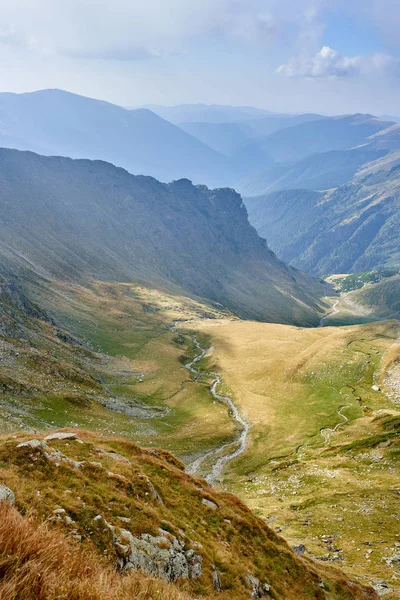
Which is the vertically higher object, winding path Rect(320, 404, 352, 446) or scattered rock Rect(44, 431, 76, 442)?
scattered rock Rect(44, 431, 76, 442)

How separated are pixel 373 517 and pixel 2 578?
58220mm

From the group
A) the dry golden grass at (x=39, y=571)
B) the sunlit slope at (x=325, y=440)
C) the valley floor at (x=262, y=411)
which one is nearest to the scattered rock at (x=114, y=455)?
the valley floor at (x=262, y=411)

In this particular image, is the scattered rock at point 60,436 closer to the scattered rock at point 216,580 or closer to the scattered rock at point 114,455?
the scattered rock at point 114,455

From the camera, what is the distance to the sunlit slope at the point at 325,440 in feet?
161

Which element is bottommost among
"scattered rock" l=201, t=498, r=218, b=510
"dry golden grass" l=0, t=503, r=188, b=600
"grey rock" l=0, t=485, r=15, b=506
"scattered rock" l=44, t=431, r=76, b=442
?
"scattered rock" l=201, t=498, r=218, b=510

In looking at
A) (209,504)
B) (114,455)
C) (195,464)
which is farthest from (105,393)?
(209,504)

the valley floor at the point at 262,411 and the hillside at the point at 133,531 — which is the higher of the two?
the hillside at the point at 133,531

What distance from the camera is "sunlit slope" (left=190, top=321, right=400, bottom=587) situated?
1932 inches

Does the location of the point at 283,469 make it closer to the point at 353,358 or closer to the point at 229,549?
the point at 229,549

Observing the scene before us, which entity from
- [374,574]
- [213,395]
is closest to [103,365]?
[213,395]

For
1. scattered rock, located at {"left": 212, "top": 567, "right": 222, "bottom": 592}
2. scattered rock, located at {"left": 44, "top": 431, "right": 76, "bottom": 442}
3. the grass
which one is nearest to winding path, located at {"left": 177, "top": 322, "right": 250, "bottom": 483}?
the grass

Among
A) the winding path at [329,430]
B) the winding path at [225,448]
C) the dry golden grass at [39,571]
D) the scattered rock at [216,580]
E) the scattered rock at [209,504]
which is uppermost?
the dry golden grass at [39,571]

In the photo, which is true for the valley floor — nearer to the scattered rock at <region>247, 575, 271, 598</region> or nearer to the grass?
the grass

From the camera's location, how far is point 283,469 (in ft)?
283
